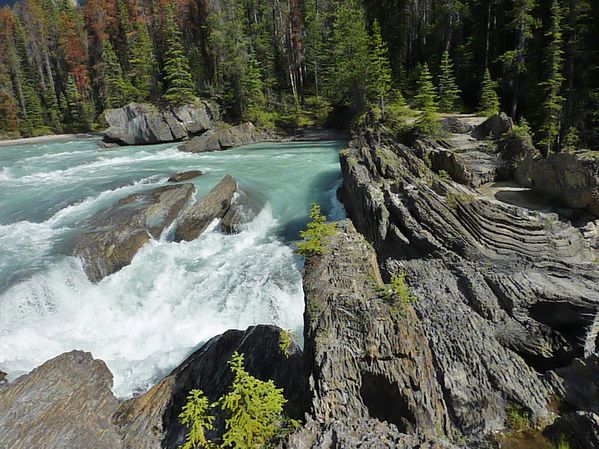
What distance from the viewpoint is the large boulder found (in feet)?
40.6

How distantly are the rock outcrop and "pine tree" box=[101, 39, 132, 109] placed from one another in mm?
41636

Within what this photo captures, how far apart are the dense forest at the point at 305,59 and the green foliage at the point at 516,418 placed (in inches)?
669

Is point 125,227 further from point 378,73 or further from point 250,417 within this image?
point 378,73

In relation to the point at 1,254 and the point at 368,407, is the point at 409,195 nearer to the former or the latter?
the point at 368,407

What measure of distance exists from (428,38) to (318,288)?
42413 millimetres

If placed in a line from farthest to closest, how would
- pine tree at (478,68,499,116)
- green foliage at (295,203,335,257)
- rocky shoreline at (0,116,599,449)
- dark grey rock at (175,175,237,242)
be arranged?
pine tree at (478,68,499,116), dark grey rock at (175,175,237,242), green foliage at (295,203,335,257), rocky shoreline at (0,116,599,449)

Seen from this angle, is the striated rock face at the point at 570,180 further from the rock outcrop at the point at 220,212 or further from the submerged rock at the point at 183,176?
the submerged rock at the point at 183,176

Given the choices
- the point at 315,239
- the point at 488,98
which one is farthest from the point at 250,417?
the point at 488,98

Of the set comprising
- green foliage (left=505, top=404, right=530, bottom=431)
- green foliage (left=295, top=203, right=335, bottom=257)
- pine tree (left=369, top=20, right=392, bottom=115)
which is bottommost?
green foliage (left=505, top=404, right=530, bottom=431)

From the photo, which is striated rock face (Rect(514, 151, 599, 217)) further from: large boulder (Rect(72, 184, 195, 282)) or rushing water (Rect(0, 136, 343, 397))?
large boulder (Rect(72, 184, 195, 282))

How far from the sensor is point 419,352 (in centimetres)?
551

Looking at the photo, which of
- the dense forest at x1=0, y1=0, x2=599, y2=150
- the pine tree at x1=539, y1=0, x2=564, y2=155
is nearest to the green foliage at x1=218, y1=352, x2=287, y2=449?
the pine tree at x1=539, y1=0, x2=564, y2=155

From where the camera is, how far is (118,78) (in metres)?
50.2

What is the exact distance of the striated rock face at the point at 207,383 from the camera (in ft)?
19.7
